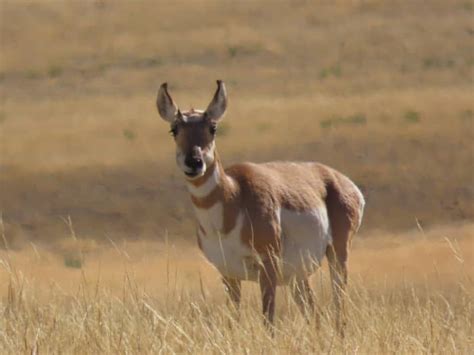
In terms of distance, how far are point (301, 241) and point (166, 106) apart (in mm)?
1349

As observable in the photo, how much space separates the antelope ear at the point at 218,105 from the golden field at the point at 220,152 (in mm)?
956

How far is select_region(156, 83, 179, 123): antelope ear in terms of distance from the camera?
10.9 meters

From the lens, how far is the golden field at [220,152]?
9469 millimetres

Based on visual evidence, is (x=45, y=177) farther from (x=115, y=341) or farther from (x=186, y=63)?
(x=115, y=341)

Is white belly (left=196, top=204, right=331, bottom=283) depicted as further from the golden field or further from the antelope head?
the antelope head

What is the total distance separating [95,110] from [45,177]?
33.4 ft

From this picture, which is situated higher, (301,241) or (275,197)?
(275,197)

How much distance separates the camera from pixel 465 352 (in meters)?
8.83

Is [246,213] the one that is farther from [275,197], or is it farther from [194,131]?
[194,131]

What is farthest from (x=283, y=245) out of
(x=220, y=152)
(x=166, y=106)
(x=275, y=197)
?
(x=220, y=152)

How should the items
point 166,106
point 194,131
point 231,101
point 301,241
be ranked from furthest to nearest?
point 231,101
point 301,241
point 166,106
point 194,131

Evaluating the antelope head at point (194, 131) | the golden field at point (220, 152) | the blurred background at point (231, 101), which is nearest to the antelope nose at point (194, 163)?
the antelope head at point (194, 131)

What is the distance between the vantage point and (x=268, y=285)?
1091 cm

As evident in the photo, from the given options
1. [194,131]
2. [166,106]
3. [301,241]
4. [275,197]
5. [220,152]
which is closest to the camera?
[194,131]
